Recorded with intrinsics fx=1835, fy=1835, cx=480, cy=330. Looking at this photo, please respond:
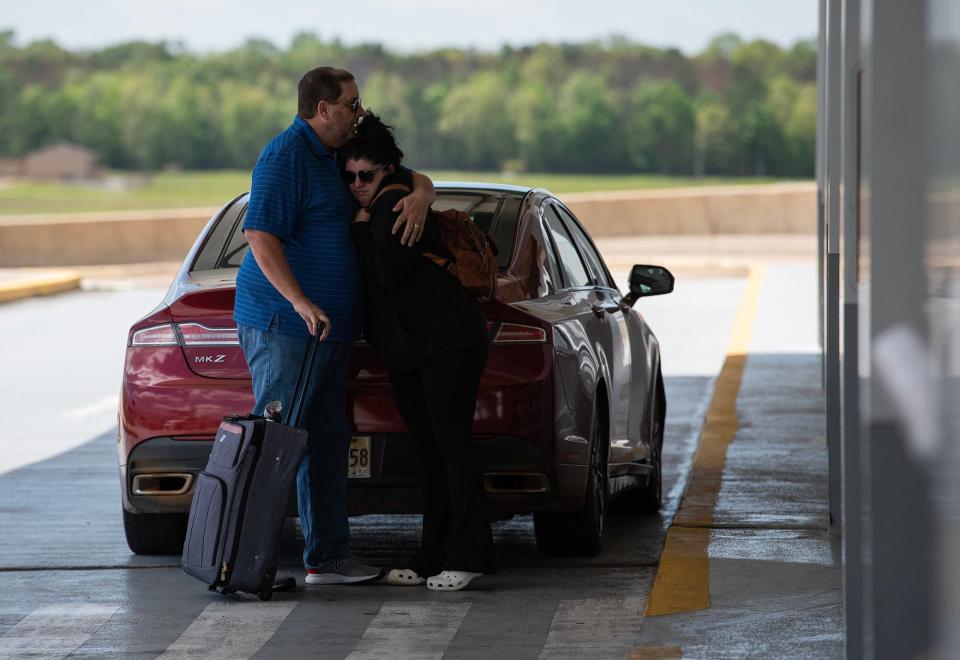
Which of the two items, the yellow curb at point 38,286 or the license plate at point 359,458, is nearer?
the license plate at point 359,458

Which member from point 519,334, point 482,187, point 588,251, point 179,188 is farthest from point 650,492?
point 179,188

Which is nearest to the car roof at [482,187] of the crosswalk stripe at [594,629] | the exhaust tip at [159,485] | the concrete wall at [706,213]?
the exhaust tip at [159,485]

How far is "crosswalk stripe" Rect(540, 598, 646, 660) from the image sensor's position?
18.5ft

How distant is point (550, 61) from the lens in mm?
138625

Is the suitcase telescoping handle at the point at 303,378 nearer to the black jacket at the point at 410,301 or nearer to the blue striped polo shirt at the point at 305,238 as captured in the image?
the blue striped polo shirt at the point at 305,238

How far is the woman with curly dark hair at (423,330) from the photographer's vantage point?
6.32 meters

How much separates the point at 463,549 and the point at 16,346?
1320 cm

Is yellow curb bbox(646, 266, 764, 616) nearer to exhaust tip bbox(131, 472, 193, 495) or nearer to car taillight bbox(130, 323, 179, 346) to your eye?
exhaust tip bbox(131, 472, 193, 495)

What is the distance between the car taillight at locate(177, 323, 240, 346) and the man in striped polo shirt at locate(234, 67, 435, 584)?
0.26 metres

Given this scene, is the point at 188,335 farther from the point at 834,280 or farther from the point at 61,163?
the point at 61,163

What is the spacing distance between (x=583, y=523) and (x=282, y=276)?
5.56ft

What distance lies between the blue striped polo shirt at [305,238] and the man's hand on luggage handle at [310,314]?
0.55ft

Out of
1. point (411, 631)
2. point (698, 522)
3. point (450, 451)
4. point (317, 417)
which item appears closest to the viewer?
point (411, 631)

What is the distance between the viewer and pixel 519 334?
6.73 meters
